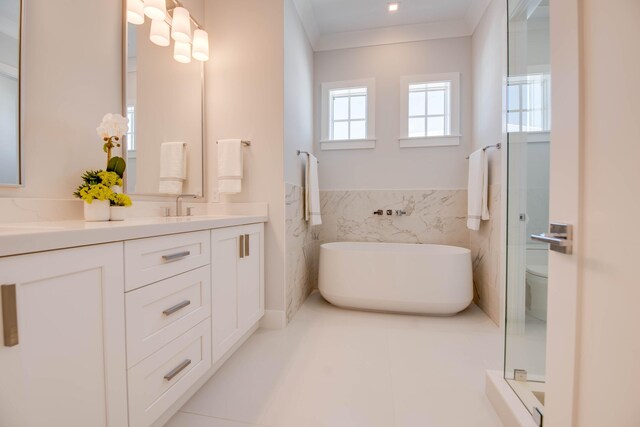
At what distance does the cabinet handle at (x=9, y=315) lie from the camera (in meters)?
0.63

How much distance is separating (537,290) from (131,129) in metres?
2.25

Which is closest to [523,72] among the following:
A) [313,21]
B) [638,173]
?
[638,173]

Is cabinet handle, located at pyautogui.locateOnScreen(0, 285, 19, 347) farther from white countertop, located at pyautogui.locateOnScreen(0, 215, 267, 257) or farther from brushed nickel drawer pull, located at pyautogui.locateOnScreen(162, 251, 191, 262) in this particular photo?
brushed nickel drawer pull, located at pyautogui.locateOnScreen(162, 251, 191, 262)

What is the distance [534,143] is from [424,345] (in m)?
1.46

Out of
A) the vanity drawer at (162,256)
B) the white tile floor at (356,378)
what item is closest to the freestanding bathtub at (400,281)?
the white tile floor at (356,378)

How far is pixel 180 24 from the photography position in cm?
182

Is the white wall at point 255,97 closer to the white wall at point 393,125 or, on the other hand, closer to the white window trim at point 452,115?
the white wall at point 393,125

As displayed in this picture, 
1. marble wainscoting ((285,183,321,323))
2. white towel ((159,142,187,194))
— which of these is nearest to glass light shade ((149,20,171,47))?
white towel ((159,142,187,194))

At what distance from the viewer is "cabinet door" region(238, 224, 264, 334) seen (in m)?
1.78

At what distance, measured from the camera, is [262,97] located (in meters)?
2.13

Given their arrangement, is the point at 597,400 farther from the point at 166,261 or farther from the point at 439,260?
the point at 439,260

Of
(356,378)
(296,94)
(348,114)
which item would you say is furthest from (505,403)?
(348,114)

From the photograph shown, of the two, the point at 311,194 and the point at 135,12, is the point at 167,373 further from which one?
the point at 135,12

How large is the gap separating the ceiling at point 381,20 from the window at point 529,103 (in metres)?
1.76
